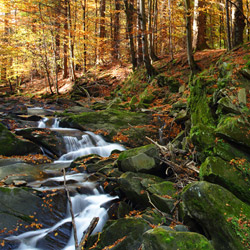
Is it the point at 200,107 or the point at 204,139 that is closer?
the point at 204,139

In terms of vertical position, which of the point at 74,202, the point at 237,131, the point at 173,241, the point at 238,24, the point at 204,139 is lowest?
the point at 74,202

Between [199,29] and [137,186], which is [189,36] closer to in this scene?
[199,29]

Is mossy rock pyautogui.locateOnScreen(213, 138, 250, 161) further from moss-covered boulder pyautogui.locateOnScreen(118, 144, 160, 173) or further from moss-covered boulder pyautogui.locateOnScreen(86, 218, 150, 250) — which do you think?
moss-covered boulder pyautogui.locateOnScreen(86, 218, 150, 250)

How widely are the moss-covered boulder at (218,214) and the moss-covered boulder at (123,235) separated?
2.69ft

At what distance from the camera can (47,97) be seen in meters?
20.3

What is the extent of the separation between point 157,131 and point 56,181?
4974 mm

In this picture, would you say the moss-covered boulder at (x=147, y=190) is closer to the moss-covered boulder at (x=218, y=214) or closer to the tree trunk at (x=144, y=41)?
the moss-covered boulder at (x=218, y=214)

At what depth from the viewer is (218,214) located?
3.18 meters

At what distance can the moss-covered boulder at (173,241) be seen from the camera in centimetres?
266

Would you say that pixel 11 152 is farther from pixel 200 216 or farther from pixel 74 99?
pixel 74 99

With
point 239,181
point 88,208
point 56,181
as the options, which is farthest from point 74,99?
point 239,181

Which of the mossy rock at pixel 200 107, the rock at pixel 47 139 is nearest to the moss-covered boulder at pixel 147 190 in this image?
the mossy rock at pixel 200 107

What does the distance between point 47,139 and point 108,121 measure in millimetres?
3023

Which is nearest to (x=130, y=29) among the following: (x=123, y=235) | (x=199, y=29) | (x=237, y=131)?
(x=199, y=29)
